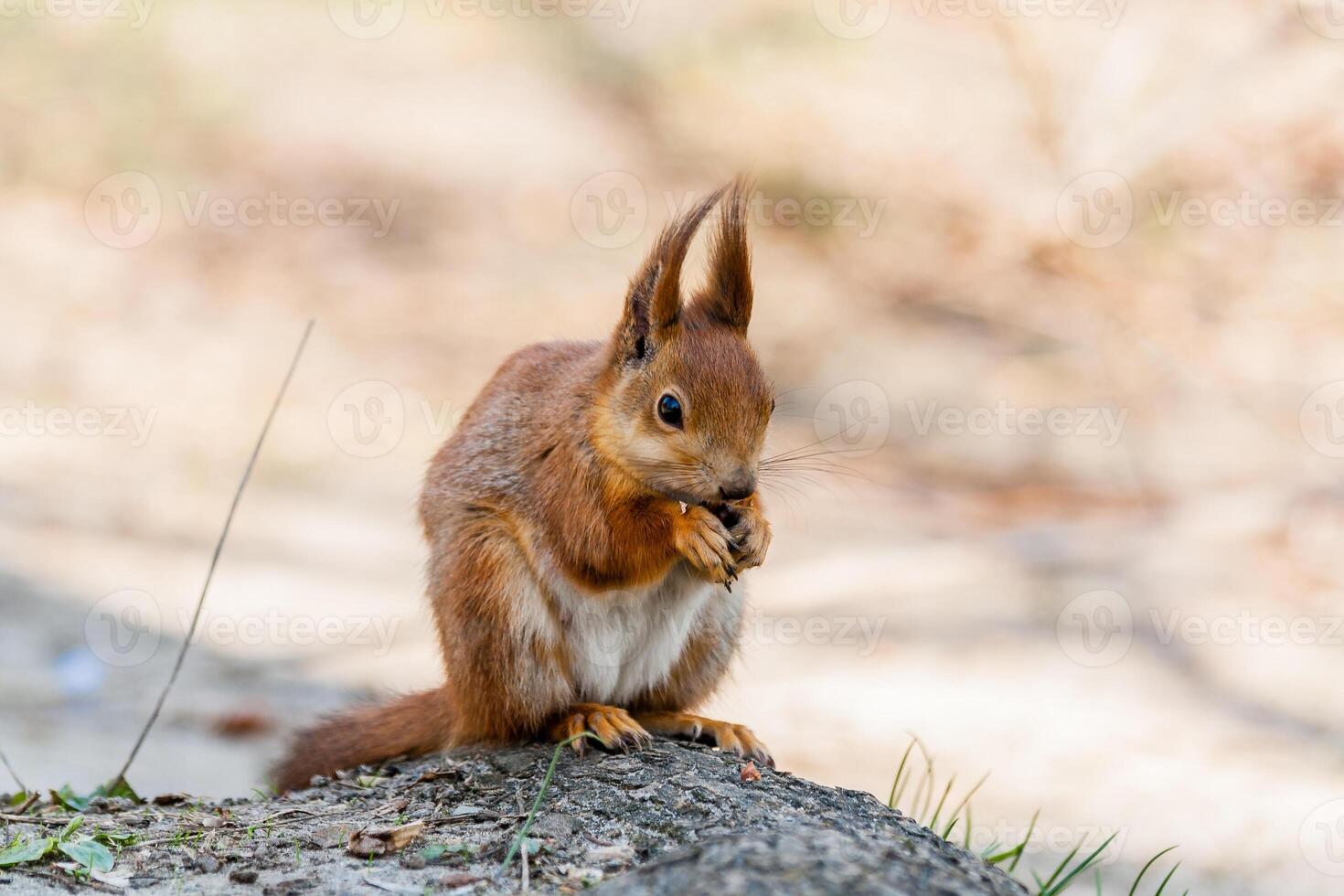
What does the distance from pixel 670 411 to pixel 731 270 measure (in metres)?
0.50

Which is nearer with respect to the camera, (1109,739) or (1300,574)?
(1109,739)

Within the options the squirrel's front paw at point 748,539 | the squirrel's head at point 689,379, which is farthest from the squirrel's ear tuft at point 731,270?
the squirrel's front paw at point 748,539

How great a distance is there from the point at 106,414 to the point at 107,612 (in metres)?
2.02

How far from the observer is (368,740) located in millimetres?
4137

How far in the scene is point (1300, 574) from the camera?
8000 millimetres

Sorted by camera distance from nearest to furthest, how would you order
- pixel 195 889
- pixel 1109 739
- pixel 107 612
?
pixel 195 889
pixel 1109 739
pixel 107 612

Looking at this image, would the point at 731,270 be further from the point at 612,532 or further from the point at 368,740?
the point at 368,740

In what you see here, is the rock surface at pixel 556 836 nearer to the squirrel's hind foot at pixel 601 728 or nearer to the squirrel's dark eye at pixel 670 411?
the squirrel's hind foot at pixel 601 728

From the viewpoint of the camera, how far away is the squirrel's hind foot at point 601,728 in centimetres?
361

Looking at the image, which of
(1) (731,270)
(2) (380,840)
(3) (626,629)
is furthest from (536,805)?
(1) (731,270)

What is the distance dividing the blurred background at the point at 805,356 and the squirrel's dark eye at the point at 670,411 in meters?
3.26

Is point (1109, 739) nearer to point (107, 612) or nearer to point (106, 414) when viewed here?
point (107, 612)

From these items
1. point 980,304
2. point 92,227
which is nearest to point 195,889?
point 980,304

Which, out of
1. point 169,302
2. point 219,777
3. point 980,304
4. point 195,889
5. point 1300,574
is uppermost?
point 980,304
